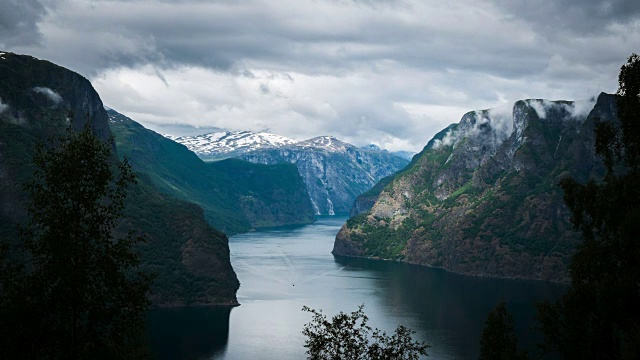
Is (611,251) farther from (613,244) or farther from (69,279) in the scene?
(69,279)

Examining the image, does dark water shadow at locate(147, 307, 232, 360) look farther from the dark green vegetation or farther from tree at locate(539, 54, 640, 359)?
tree at locate(539, 54, 640, 359)

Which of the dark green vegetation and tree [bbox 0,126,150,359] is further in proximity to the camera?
the dark green vegetation

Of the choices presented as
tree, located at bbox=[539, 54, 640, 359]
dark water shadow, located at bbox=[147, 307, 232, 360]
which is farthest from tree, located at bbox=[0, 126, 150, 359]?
dark water shadow, located at bbox=[147, 307, 232, 360]

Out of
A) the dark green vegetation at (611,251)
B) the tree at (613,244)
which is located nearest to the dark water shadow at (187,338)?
the dark green vegetation at (611,251)

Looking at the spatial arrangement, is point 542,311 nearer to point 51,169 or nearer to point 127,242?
point 127,242

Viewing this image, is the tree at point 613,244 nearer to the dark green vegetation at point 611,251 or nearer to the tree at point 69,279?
the dark green vegetation at point 611,251

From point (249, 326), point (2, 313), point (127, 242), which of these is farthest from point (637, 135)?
point (249, 326)

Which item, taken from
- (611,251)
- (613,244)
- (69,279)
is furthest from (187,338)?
(613,244)
